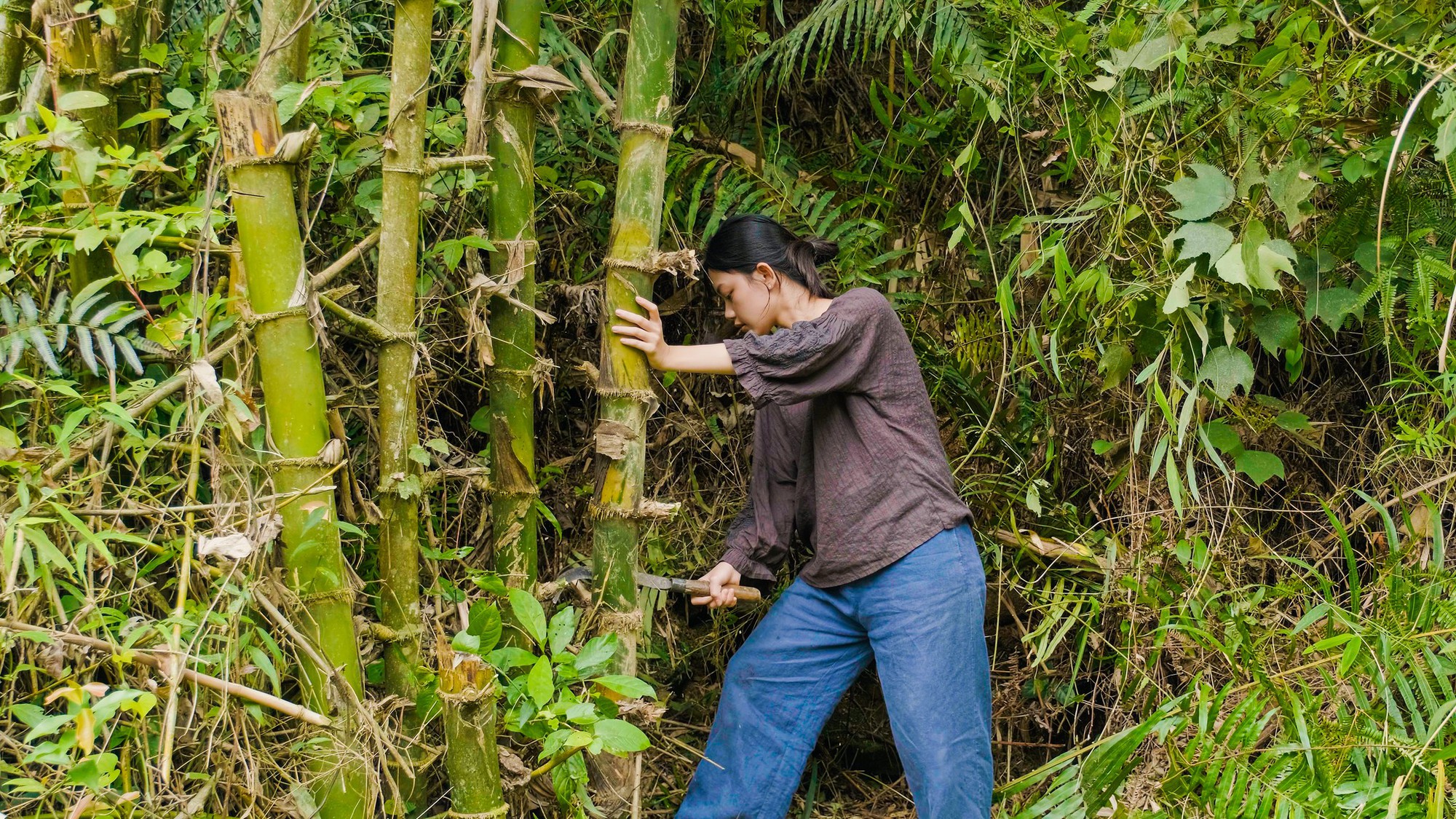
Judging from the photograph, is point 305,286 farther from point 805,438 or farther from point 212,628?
point 805,438

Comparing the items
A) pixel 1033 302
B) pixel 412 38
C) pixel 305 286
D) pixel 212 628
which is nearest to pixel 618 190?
pixel 412 38

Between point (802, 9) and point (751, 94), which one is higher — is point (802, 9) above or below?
above

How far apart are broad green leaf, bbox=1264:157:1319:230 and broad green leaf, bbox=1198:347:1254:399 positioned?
0.29 meters

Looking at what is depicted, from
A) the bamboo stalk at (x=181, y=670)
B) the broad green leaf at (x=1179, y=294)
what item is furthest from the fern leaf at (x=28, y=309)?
the broad green leaf at (x=1179, y=294)

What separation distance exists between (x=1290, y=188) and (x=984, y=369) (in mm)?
968

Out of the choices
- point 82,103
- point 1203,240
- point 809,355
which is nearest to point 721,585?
point 809,355

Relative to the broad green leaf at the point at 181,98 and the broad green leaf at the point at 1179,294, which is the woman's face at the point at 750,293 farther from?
the broad green leaf at the point at 181,98

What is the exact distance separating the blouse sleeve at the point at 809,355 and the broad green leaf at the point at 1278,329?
0.90 meters

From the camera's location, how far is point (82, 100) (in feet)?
5.56

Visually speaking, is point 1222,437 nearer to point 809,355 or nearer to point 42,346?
point 809,355

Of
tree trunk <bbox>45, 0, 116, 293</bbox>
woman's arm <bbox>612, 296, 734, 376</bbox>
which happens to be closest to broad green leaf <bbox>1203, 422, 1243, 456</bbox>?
woman's arm <bbox>612, 296, 734, 376</bbox>

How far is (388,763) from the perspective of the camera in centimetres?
188

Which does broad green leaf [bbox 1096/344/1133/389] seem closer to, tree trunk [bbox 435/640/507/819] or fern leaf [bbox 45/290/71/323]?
tree trunk [bbox 435/640/507/819]

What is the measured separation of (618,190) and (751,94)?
120cm
